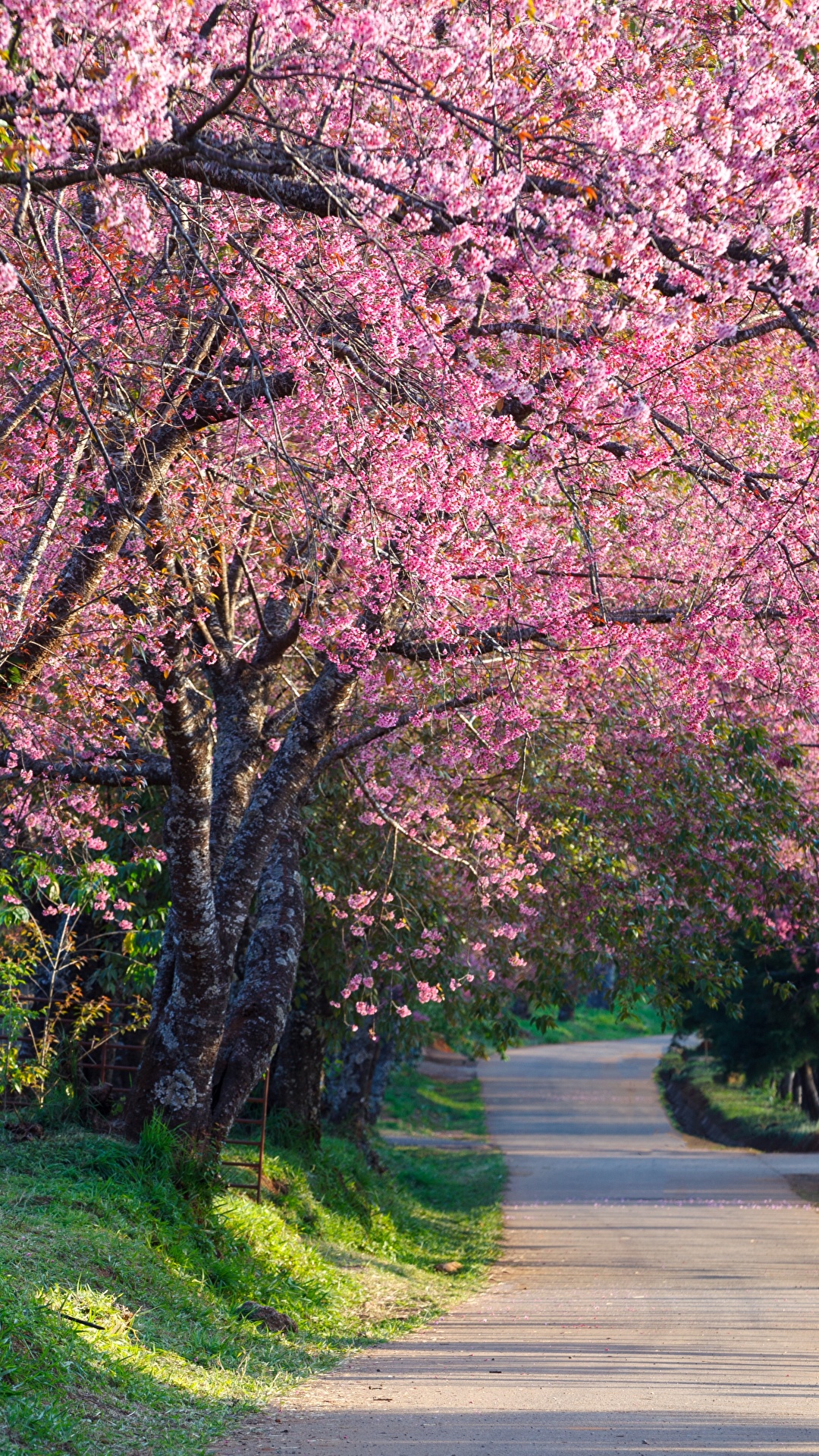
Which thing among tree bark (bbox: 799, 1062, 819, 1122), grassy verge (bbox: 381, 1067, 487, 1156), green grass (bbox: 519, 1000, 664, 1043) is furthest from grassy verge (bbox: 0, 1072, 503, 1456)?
green grass (bbox: 519, 1000, 664, 1043)

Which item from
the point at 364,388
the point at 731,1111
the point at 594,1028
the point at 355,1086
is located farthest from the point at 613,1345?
the point at 594,1028

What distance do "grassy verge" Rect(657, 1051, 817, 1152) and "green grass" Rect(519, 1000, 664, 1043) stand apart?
1662 cm

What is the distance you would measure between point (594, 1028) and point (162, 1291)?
55179 mm

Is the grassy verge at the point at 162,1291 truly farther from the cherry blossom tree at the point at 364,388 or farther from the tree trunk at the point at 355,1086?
the tree trunk at the point at 355,1086

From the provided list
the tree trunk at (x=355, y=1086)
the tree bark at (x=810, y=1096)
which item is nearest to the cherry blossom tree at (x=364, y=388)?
the tree trunk at (x=355, y=1086)

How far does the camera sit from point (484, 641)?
9.52 metres

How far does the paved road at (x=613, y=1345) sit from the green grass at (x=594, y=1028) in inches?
1379

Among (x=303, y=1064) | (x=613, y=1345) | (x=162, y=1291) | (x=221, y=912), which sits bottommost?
(x=613, y=1345)

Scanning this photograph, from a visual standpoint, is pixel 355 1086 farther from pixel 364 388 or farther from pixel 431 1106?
pixel 431 1106

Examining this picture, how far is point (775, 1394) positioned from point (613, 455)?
17.5 feet

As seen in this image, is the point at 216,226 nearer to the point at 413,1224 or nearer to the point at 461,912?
the point at 461,912

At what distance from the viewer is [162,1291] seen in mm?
8047

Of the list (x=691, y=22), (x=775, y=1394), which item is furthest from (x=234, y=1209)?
(x=691, y=22)

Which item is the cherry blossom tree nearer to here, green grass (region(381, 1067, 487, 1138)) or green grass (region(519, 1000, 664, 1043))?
green grass (region(381, 1067, 487, 1138))
